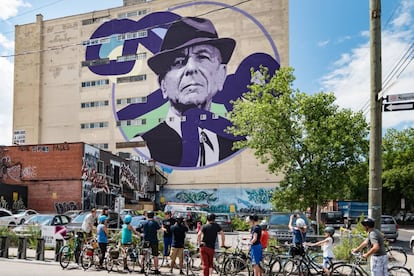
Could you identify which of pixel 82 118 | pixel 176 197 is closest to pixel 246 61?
pixel 176 197

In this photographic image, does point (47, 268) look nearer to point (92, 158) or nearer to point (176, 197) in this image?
point (92, 158)

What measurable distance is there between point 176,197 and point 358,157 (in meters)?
41.6

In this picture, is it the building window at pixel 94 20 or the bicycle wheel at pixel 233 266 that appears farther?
the building window at pixel 94 20

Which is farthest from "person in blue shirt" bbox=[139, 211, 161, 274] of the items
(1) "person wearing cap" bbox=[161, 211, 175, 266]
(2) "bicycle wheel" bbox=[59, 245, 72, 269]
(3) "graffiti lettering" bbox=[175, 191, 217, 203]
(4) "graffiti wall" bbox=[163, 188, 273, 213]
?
(3) "graffiti lettering" bbox=[175, 191, 217, 203]

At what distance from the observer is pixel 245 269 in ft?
42.2

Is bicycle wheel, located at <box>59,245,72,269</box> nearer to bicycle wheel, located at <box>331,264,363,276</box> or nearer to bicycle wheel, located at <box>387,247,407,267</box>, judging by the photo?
bicycle wheel, located at <box>331,264,363,276</box>

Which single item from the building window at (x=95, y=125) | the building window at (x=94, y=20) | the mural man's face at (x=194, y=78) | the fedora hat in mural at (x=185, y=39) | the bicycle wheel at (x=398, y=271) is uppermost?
the building window at (x=94, y=20)

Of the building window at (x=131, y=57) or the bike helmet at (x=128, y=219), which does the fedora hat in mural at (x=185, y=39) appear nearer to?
the building window at (x=131, y=57)

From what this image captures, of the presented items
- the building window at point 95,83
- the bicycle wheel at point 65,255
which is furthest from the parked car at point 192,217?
the building window at point 95,83

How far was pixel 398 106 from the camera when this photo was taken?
8570 millimetres

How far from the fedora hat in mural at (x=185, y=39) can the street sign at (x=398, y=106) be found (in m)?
57.0

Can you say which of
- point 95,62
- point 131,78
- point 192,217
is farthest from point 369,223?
point 95,62

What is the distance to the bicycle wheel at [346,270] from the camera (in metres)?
10.8

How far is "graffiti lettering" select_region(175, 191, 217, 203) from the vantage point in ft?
201
